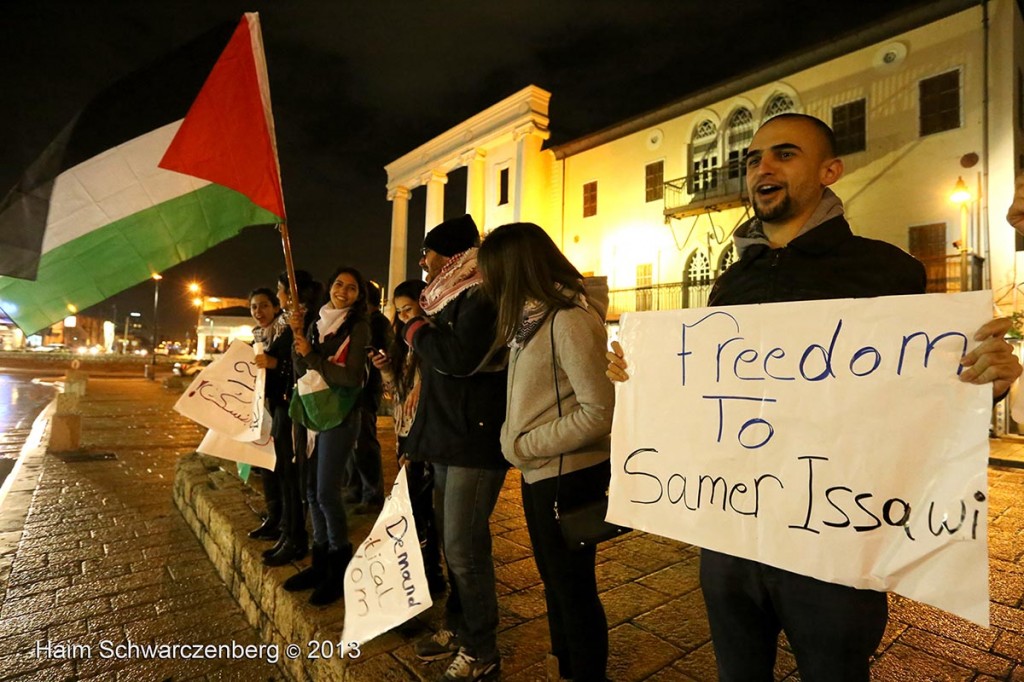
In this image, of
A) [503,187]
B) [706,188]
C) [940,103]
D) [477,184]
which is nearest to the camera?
[940,103]

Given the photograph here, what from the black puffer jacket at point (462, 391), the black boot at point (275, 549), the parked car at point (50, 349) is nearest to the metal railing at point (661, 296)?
the black boot at point (275, 549)

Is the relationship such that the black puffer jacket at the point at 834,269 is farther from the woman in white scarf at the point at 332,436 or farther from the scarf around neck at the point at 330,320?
the scarf around neck at the point at 330,320

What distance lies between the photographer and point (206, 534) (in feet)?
15.1

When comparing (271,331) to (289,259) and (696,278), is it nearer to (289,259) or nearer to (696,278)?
(289,259)

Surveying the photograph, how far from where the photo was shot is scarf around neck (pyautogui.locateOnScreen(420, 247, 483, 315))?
8.16 feet

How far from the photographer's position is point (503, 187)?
81.0 feet

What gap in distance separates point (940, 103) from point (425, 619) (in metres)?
16.3

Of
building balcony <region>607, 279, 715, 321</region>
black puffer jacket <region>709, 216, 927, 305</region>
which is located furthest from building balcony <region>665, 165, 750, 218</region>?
black puffer jacket <region>709, 216, 927, 305</region>

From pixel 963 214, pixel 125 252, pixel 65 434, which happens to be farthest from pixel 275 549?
pixel 963 214

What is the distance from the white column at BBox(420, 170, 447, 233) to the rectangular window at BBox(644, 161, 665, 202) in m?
12.2

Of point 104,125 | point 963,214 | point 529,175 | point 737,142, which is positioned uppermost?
point 529,175

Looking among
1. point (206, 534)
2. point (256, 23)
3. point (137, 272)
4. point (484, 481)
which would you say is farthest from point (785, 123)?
point (206, 534)

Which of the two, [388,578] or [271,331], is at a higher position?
[271,331]

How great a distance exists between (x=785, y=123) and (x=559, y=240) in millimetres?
21157
